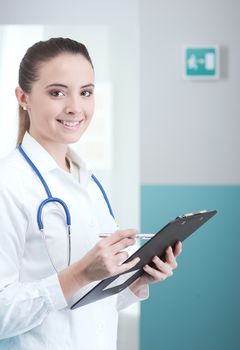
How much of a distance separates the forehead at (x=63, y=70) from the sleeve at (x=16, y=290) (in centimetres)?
29

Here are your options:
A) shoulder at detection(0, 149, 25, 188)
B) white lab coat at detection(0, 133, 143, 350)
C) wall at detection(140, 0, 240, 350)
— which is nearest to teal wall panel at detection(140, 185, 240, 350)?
wall at detection(140, 0, 240, 350)

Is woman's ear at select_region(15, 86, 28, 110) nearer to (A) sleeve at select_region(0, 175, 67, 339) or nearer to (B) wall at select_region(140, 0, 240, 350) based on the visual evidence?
(A) sleeve at select_region(0, 175, 67, 339)

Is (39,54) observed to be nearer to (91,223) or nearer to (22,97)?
(22,97)

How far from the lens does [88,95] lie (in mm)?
1288

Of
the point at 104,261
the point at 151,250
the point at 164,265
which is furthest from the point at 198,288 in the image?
the point at 104,261

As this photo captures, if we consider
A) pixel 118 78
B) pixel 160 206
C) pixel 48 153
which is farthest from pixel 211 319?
pixel 48 153

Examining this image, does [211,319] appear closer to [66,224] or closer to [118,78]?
[118,78]

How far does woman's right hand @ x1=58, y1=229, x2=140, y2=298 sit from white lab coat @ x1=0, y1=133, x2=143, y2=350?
0.17 ft

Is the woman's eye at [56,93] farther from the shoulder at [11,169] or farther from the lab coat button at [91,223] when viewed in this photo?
the lab coat button at [91,223]

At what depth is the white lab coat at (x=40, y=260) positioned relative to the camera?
1078 mm

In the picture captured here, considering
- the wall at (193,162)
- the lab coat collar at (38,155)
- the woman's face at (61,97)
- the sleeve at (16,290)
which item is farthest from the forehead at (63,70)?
the wall at (193,162)

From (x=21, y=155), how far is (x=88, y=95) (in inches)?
8.2

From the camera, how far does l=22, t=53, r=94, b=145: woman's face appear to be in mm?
1231

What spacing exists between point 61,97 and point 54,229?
297 millimetres
